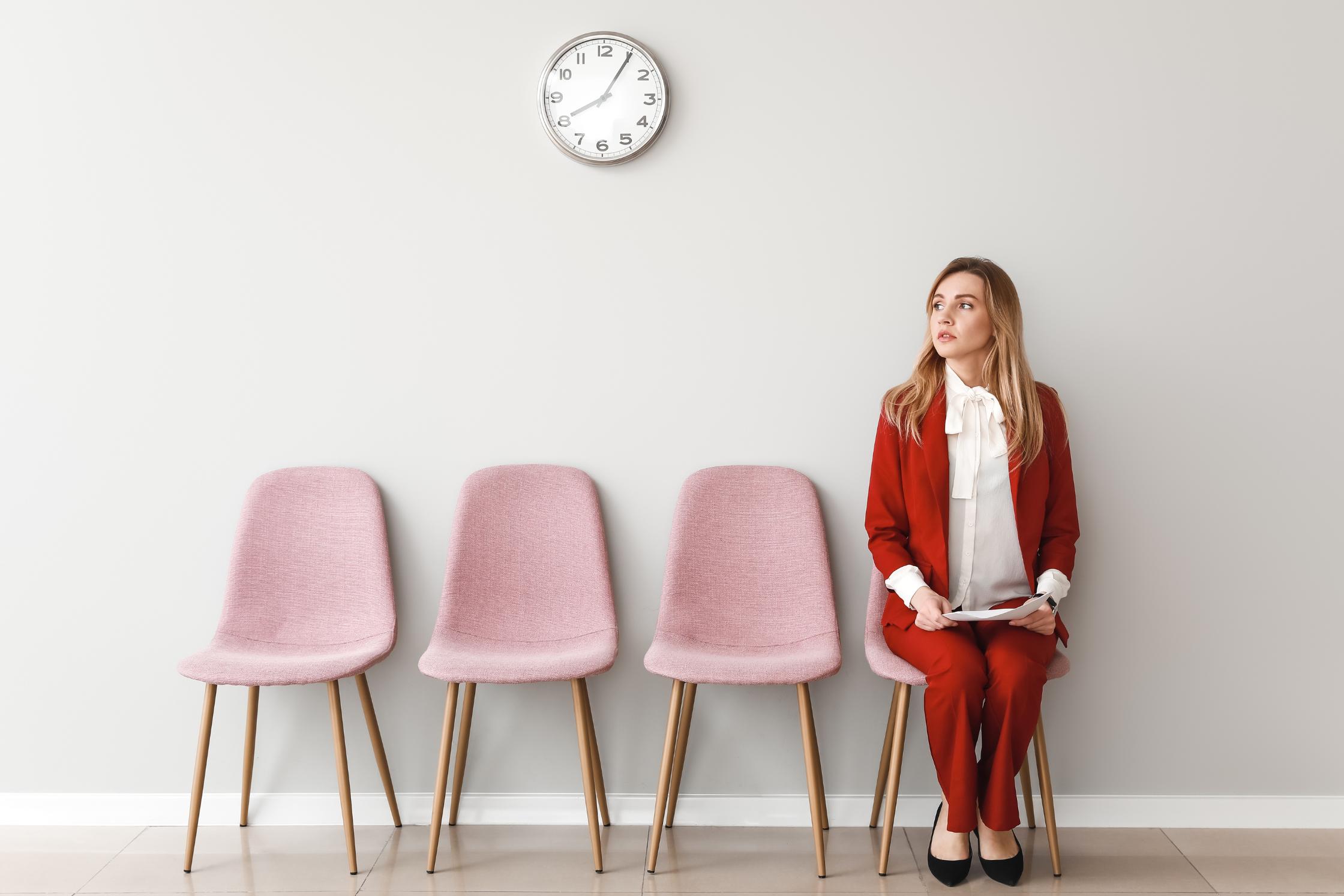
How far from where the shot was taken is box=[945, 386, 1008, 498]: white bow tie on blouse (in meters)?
2.12

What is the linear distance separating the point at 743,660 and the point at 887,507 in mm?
488

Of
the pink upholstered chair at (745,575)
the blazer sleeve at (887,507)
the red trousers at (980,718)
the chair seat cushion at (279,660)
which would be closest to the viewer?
the red trousers at (980,718)

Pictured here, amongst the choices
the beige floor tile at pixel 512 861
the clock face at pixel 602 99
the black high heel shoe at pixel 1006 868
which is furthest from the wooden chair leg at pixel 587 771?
the clock face at pixel 602 99

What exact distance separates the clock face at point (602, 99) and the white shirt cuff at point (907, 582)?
1.19m

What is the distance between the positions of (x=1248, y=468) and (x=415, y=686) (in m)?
2.17

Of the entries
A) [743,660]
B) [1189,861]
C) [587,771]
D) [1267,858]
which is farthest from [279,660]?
[1267,858]

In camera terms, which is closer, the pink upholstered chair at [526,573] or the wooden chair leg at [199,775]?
the wooden chair leg at [199,775]

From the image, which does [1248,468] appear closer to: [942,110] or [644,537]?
[942,110]

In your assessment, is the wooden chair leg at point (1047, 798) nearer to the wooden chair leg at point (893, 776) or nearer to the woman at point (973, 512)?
the woman at point (973, 512)

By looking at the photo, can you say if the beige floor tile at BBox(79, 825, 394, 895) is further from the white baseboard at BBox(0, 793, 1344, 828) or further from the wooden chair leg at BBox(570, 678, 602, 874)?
the wooden chair leg at BBox(570, 678, 602, 874)

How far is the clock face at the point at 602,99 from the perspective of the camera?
2.31 meters

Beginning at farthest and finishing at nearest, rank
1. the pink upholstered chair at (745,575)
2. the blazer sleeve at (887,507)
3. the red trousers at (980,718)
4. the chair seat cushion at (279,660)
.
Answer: the pink upholstered chair at (745,575)
the blazer sleeve at (887,507)
the chair seat cushion at (279,660)
the red trousers at (980,718)

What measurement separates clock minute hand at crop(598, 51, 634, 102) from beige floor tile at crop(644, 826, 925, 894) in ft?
6.01

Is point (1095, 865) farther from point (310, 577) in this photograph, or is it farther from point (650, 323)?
point (310, 577)
